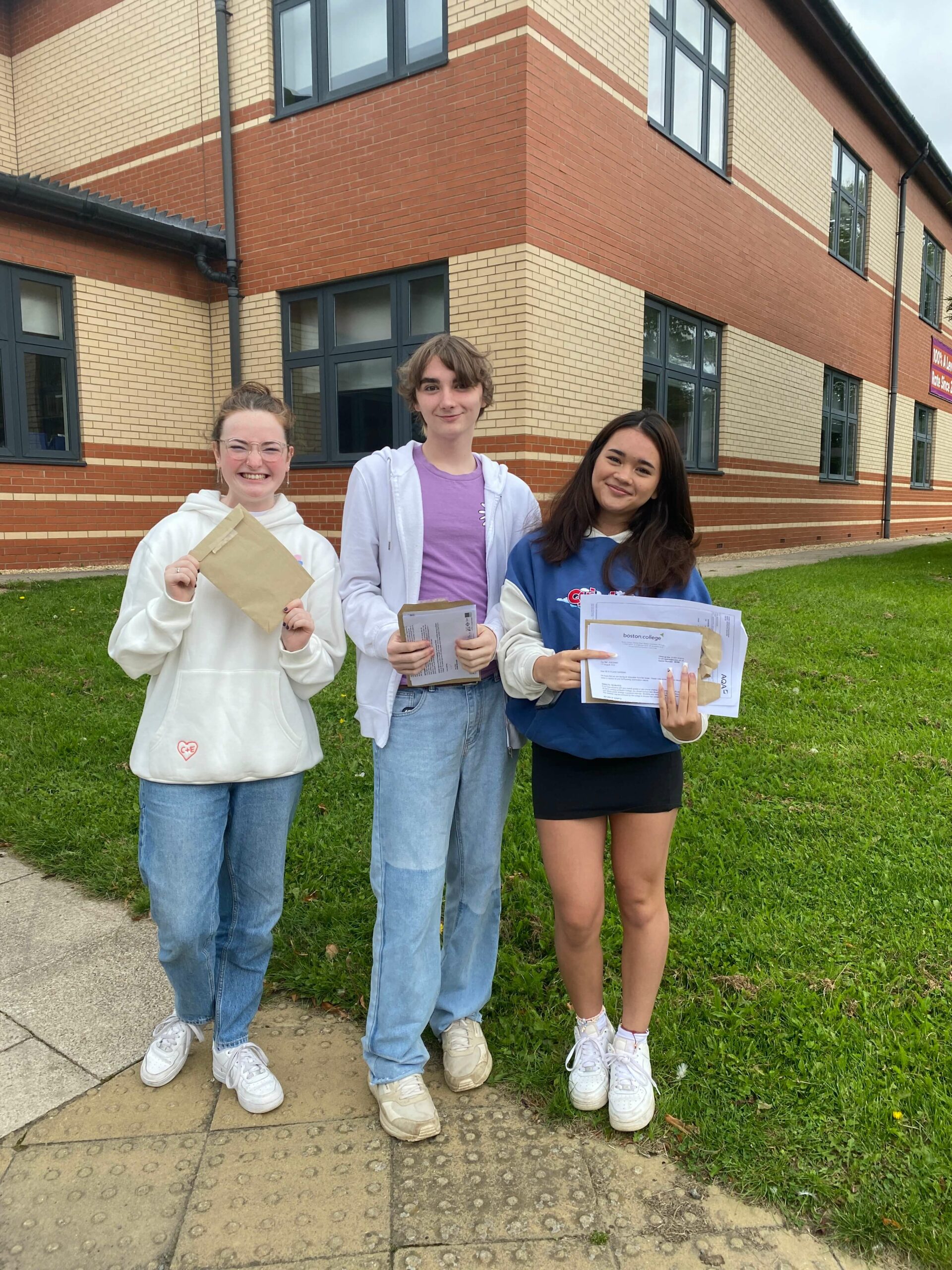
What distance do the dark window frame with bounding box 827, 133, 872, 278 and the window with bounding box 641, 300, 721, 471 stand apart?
5299 mm

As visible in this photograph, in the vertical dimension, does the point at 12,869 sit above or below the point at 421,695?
below

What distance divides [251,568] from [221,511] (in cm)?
26

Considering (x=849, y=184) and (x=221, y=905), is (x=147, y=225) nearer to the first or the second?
(x=221, y=905)

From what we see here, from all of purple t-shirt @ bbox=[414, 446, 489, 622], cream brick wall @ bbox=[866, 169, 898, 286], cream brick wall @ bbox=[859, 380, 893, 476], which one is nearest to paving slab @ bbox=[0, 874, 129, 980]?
purple t-shirt @ bbox=[414, 446, 489, 622]

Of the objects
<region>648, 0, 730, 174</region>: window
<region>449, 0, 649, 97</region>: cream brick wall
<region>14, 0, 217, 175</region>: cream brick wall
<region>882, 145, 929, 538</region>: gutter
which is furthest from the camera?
<region>882, 145, 929, 538</region>: gutter

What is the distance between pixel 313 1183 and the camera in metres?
2.20

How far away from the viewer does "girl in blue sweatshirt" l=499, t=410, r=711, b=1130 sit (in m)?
2.27

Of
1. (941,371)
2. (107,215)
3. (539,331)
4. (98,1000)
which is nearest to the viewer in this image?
(98,1000)

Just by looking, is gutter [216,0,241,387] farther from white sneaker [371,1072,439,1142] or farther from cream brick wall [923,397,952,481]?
cream brick wall [923,397,952,481]

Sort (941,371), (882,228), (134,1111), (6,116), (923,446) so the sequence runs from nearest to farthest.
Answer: (134,1111) → (6,116) → (882,228) → (923,446) → (941,371)

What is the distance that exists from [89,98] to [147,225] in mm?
3405

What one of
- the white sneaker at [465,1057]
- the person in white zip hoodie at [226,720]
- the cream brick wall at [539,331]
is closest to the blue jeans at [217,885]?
the person in white zip hoodie at [226,720]

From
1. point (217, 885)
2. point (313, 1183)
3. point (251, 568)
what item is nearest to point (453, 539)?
point (251, 568)

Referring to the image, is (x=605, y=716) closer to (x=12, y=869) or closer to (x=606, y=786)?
(x=606, y=786)
